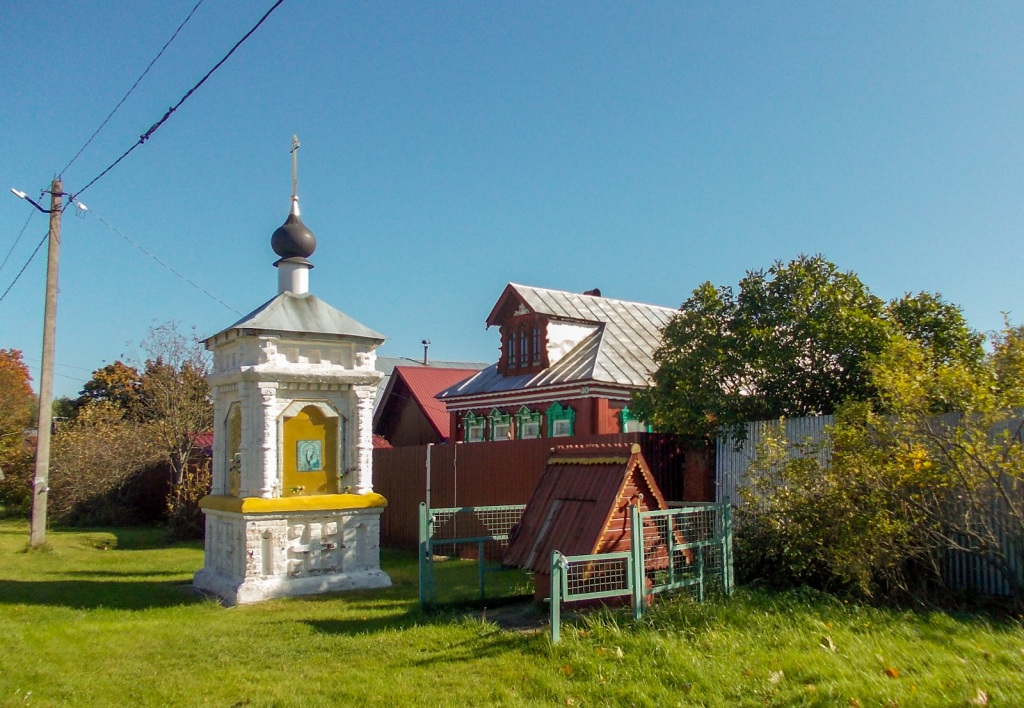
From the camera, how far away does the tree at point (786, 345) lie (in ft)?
36.7

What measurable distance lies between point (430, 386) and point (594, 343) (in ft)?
34.0

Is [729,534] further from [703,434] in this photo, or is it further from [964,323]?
[964,323]

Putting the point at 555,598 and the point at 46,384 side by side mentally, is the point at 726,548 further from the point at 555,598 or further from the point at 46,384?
the point at 46,384

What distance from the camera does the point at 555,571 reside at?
7.53 m

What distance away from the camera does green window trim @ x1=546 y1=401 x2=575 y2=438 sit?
20283 millimetres

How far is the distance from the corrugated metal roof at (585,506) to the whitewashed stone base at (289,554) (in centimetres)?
371

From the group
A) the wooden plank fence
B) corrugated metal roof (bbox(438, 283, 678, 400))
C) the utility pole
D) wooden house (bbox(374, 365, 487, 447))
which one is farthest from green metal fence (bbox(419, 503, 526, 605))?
wooden house (bbox(374, 365, 487, 447))

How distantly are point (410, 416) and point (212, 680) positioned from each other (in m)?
23.9

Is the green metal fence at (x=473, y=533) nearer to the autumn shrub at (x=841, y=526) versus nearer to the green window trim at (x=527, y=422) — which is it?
the autumn shrub at (x=841, y=526)

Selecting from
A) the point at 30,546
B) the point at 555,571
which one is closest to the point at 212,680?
the point at 555,571

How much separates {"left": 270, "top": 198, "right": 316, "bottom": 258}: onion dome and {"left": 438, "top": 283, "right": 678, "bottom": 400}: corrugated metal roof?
7.94 meters

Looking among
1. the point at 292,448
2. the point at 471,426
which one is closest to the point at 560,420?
the point at 471,426

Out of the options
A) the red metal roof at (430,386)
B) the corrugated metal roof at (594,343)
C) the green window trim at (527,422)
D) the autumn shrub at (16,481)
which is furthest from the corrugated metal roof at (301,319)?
the autumn shrub at (16,481)

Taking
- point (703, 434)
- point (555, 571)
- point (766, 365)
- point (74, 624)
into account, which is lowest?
point (74, 624)
